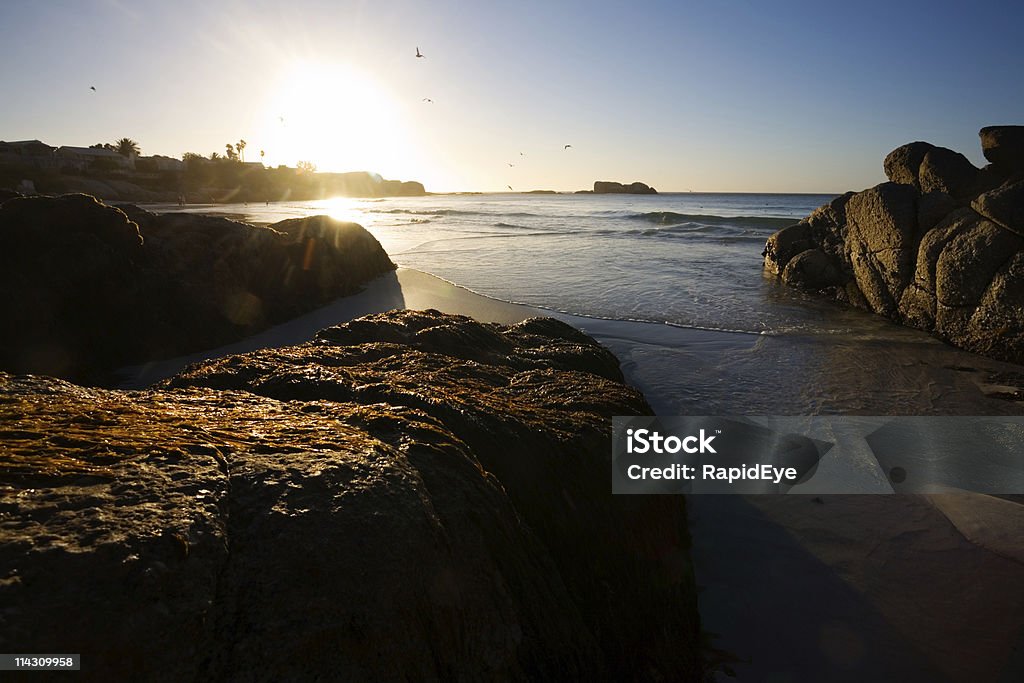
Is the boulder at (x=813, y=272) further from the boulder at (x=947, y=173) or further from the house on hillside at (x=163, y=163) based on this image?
the house on hillside at (x=163, y=163)

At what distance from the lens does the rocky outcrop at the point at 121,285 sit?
5609 millimetres

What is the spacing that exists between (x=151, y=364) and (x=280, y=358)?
4.17 metres

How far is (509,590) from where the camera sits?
6.09ft

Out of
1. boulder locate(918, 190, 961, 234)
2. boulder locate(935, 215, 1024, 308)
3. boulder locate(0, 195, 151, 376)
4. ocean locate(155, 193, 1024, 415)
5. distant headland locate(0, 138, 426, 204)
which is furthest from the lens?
distant headland locate(0, 138, 426, 204)

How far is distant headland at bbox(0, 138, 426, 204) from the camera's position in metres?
50.3

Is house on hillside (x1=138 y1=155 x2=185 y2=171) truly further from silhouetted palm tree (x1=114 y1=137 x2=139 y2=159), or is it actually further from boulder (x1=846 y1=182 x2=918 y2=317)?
boulder (x1=846 y1=182 x2=918 y2=317)

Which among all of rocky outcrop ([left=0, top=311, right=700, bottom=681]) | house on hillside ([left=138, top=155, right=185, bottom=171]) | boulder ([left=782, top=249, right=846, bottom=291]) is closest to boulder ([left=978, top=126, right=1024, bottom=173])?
boulder ([left=782, top=249, right=846, bottom=291])

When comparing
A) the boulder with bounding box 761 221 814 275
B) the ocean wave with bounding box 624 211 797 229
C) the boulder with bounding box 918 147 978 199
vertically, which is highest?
the ocean wave with bounding box 624 211 797 229

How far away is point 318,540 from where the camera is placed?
1.47 metres

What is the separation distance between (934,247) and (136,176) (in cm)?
8723

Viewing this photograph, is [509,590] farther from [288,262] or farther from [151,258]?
[288,262]

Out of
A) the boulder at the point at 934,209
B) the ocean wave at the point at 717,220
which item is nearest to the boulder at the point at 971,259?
the boulder at the point at 934,209

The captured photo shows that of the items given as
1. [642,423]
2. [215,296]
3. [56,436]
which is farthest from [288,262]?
[56,436]

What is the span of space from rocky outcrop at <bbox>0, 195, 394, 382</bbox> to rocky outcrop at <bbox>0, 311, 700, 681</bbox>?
13.6ft
